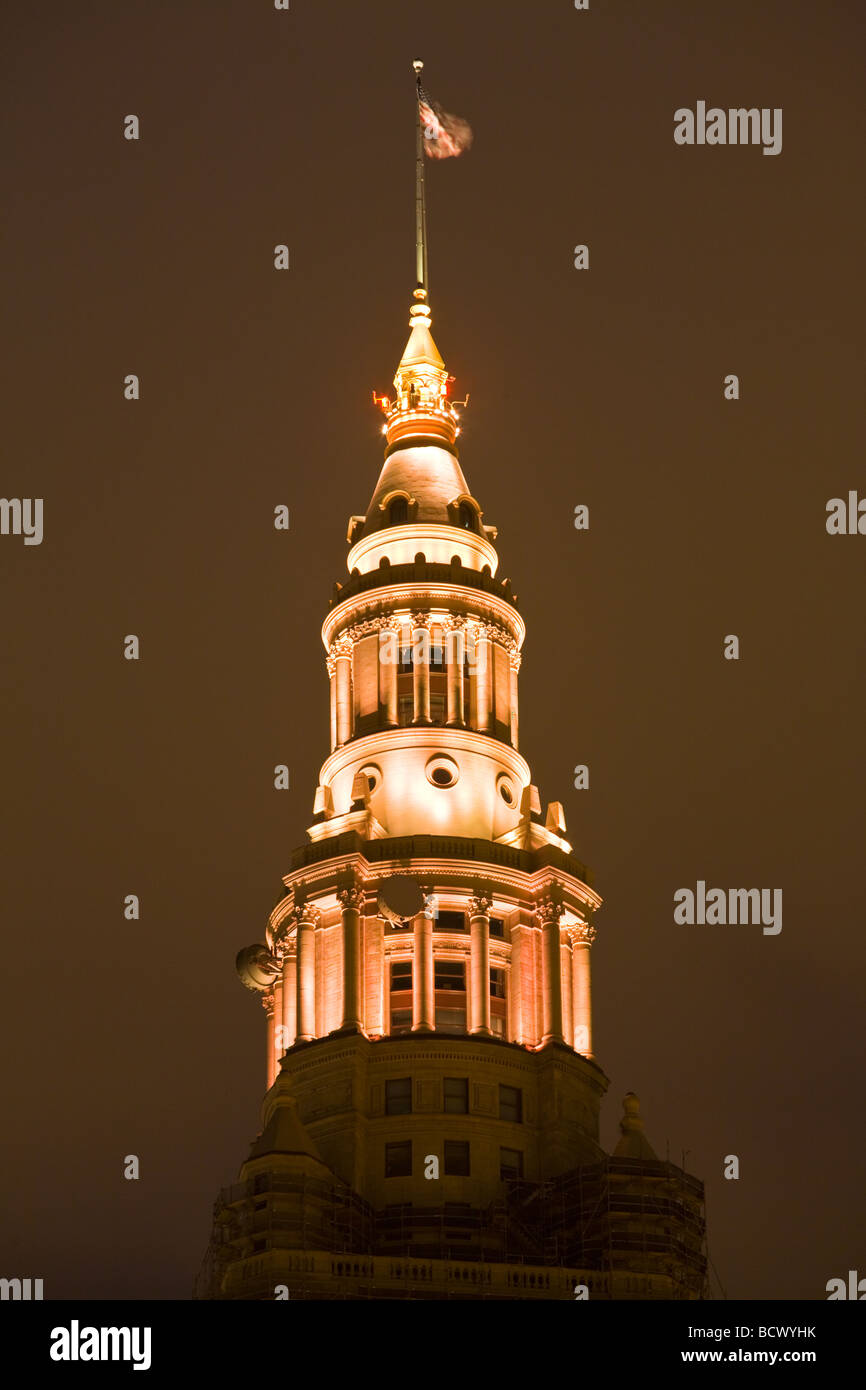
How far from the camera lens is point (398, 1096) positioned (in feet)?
401

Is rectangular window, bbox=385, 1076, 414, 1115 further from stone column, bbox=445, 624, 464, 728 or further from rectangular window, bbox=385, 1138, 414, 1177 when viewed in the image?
stone column, bbox=445, 624, 464, 728

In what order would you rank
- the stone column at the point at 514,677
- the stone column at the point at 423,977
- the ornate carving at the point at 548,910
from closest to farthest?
the stone column at the point at 423,977 → the ornate carving at the point at 548,910 → the stone column at the point at 514,677

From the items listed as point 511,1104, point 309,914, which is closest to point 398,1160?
point 511,1104

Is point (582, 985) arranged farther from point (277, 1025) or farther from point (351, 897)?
point (277, 1025)

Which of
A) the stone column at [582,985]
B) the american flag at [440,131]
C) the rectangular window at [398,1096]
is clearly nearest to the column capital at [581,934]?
the stone column at [582,985]

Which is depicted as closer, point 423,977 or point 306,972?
point 423,977

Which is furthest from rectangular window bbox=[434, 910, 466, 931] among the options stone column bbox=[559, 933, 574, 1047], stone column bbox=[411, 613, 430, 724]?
stone column bbox=[411, 613, 430, 724]

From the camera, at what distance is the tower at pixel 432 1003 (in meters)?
115

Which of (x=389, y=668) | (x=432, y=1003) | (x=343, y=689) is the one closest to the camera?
(x=432, y=1003)

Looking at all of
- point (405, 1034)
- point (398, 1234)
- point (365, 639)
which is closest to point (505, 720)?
point (365, 639)

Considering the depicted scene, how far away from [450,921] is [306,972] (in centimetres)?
677

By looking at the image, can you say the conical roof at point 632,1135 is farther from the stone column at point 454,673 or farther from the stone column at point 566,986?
the stone column at point 454,673

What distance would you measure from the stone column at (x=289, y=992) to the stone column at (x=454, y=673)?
13201 millimetres

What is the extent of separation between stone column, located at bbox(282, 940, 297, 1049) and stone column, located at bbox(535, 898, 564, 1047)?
1095 cm
